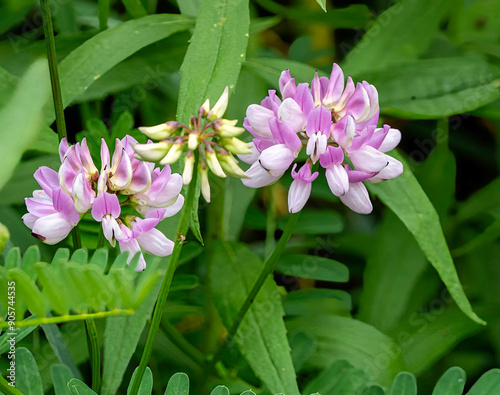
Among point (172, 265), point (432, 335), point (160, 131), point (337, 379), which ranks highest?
point (160, 131)

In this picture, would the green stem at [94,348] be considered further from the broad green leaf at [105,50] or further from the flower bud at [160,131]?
the broad green leaf at [105,50]

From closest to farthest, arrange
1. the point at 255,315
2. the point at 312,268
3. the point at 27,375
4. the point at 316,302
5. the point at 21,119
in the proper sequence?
the point at 21,119 → the point at 27,375 → the point at 255,315 → the point at 312,268 → the point at 316,302

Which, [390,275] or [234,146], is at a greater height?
[234,146]

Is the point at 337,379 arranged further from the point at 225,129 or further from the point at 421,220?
the point at 225,129

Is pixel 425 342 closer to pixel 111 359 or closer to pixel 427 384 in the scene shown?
pixel 427 384

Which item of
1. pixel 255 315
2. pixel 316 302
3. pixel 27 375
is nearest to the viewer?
pixel 27 375

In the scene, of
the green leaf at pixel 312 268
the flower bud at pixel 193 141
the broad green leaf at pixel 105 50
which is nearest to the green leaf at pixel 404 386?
the green leaf at pixel 312 268

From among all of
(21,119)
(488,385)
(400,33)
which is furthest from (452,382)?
(400,33)

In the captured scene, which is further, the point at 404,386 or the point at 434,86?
the point at 434,86
